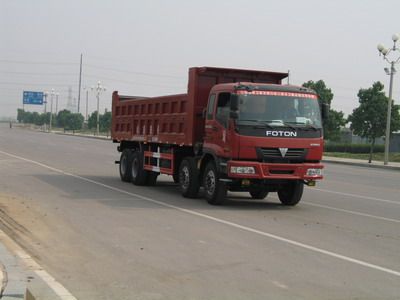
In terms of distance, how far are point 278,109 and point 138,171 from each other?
6.23 m

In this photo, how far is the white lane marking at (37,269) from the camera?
6230 mm

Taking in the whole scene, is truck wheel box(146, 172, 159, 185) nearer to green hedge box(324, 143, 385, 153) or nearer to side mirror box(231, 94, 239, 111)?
side mirror box(231, 94, 239, 111)

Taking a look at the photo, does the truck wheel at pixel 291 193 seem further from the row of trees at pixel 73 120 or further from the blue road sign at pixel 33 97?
the blue road sign at pixel 33 97

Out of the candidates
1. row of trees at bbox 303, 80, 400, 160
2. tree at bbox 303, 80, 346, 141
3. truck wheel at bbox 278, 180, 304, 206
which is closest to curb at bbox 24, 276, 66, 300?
truck wheel at bbox 278, 180, 304, 206

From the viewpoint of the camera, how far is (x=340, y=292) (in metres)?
6.54

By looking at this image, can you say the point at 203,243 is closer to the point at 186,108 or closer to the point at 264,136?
the point at 264,136

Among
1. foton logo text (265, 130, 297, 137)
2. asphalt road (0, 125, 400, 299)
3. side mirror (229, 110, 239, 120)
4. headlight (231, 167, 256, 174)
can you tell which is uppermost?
side mirror (229, 110, 239, 120)

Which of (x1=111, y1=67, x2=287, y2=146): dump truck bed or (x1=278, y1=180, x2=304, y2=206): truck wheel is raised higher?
(x1=111, y1=67, x2=287, y2=146): dump truck bed

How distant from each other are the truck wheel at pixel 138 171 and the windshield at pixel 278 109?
5.72 m

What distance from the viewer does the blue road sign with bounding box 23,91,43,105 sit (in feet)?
350

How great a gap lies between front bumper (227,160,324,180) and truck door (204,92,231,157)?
0.43 meters

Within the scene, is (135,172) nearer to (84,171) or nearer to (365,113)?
(84,171)

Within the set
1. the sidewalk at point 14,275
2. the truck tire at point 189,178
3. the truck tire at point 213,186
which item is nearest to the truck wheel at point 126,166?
the truck tire at point 189,178

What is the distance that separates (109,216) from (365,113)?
34.2 m
